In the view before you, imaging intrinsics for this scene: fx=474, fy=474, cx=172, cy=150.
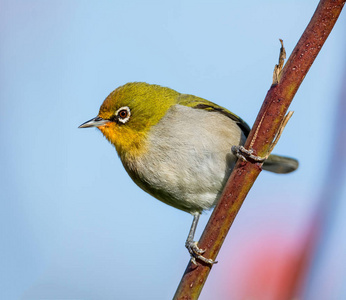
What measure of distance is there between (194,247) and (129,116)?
6.39 feet

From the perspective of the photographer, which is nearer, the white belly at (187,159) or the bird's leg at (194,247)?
the bird's leg at (194,247)

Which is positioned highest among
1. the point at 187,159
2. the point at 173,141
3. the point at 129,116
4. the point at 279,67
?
the point at 279,67

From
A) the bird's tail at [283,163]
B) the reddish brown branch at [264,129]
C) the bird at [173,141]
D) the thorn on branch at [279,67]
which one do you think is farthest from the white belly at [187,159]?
the thorn on branch at [279,67]

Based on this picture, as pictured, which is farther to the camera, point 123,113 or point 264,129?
point 123,113

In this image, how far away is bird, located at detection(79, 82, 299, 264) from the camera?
4.86 m

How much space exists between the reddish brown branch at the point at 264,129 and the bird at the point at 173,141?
1.43 metres

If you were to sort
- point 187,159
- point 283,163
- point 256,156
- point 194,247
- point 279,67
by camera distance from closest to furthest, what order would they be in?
point 279,67, point 256,156, point 194,247, point 187,159, point 283,163

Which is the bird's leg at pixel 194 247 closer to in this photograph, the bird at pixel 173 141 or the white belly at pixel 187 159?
the bird at pixel 173 141

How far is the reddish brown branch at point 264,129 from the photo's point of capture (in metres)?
2.68

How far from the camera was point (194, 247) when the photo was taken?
12.8ft

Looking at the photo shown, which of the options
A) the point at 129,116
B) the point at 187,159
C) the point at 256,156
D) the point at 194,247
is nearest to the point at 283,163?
the point at 187,159

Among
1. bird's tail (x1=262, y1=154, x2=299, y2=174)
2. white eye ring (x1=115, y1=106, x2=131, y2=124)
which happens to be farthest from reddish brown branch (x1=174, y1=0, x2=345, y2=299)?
bird's tail (x1=262, y1=154, x2=299, y2=174)

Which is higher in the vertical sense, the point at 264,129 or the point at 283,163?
the point at 283,163

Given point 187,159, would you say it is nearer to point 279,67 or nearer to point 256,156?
point 256,156
